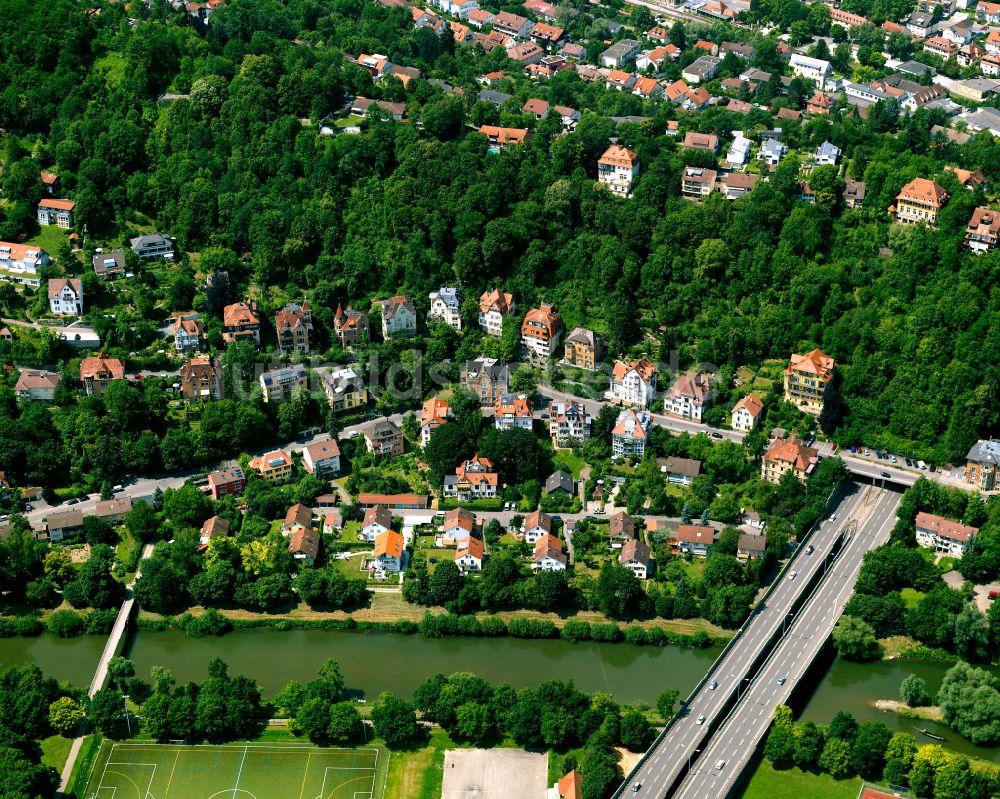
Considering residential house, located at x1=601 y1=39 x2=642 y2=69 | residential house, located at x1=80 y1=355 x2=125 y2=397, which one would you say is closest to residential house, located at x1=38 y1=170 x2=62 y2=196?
residential house, located at x1=80 y1=355 x2=125 y2=397

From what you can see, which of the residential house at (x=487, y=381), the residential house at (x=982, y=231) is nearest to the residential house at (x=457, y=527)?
the residential house at (x=487, y=381)

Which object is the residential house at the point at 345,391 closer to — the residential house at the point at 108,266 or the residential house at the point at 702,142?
the residential house at the point at 108,266

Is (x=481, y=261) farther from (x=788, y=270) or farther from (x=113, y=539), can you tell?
(x=113, y=539)

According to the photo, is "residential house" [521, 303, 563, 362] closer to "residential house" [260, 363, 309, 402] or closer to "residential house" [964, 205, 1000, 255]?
"residential house" [260, 363, 309, 402]

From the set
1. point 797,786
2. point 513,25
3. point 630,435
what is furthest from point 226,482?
Result: point 513,25

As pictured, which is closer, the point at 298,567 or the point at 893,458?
the point at 298,567

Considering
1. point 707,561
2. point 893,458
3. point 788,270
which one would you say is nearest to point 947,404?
point 893,458

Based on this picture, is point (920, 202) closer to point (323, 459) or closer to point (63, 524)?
point (323, 459)

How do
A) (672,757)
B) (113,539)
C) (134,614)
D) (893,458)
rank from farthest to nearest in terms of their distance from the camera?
(893,458) < (113,539) < (134,614) < (672,757)
